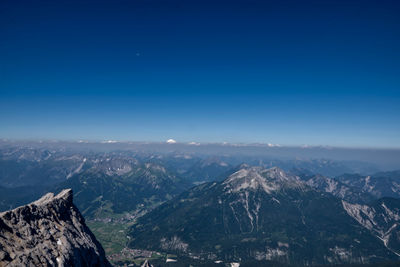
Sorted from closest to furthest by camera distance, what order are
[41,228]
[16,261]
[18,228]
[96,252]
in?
[16,261]
[18,228]
[41,228]
[96,252]

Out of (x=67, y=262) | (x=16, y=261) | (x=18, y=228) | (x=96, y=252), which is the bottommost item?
(x=96, y=252)

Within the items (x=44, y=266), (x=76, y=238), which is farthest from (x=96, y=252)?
(x=44, y=266)

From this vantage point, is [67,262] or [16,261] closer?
[16,261]

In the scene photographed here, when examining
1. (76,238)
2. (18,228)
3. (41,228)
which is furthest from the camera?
(76,238)

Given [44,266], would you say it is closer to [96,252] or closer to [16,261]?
[16,261]

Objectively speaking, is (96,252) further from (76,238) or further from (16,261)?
(16,261)

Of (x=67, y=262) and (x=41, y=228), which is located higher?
(x=41, y=228)
